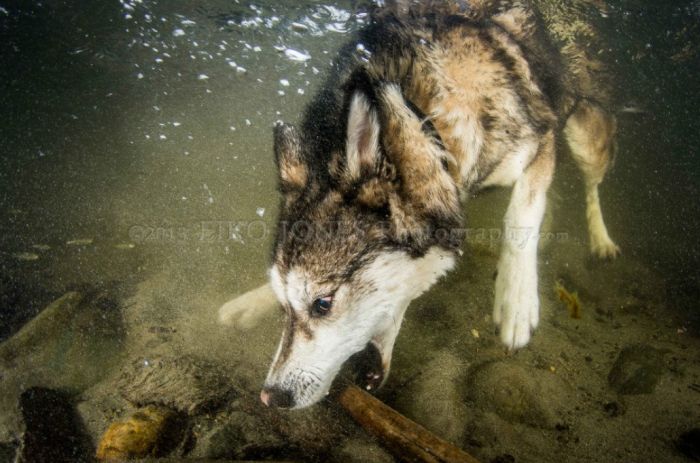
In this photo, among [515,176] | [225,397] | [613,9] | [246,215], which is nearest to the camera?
[225,397]

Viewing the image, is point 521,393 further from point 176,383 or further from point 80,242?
point 80,242

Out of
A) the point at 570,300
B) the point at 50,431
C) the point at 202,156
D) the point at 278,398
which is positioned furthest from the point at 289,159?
the point at 202,156

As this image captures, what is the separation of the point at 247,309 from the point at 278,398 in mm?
1463

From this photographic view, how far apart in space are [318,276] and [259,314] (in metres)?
1.58

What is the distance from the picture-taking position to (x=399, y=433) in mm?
1881

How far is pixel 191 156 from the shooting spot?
1456 cm

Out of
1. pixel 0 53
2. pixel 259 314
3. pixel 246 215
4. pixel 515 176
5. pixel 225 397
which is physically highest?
pixel 515 176

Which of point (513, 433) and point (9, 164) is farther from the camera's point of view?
point (9, 164)

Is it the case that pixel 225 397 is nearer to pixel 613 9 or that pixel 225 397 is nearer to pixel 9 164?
pixel 613 9

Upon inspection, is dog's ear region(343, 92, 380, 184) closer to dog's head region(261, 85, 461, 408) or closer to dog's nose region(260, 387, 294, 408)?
dog's head region(261, 85, 461, 408)

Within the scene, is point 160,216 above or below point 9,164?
above

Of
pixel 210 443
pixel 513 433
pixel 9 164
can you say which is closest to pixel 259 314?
pixel 210 443

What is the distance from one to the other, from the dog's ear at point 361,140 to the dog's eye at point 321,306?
725mm

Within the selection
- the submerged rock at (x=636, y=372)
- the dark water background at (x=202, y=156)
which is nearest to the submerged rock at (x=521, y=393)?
the submerged rock at (x=636, y=372)
